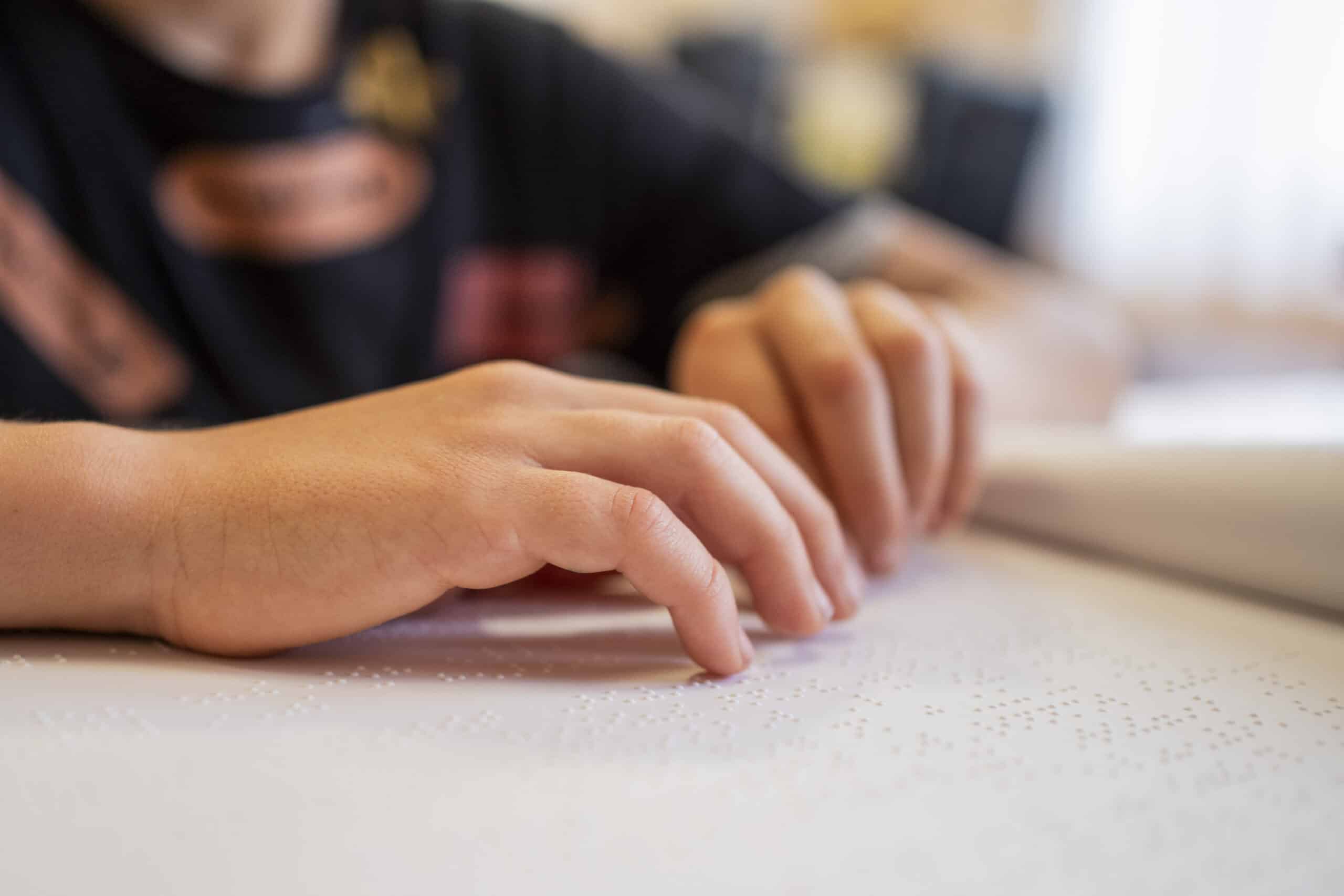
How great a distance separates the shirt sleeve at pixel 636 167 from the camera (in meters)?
0.96

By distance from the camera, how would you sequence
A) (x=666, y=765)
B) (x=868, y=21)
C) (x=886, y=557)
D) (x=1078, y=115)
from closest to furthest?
1. (x=666, y=765)
2. (x=886, y=557)
3. (x=1078, y=115)
4. (x=868, y=21)

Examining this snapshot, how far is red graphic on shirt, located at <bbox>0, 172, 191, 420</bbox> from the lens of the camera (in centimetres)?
74

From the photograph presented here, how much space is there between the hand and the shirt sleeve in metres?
0.45

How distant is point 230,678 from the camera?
31 centimetres

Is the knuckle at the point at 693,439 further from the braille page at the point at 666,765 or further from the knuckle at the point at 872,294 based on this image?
the knuckle at the point at 872,294

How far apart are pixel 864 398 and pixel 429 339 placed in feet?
1.81

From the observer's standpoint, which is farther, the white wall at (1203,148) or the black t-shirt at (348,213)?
the white wall at (1203,148)

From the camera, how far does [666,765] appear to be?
0.89 feet

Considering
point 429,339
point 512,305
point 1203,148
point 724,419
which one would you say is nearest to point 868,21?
point 1203,148

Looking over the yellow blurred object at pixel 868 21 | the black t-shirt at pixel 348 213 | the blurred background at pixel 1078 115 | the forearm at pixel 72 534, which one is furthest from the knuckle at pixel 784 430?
the yellow blurred object at pixel 868 21

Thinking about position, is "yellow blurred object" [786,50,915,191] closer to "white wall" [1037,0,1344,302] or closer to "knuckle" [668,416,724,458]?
"white wall" [1037,0,1344,302]

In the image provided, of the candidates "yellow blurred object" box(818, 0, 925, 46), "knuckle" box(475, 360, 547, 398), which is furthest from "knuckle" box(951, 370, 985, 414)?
"yellow blurred object" box(818, 0, 925, 46)

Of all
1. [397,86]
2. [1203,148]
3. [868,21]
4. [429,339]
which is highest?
[868,21]

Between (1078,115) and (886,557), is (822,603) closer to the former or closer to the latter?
(886,557)
